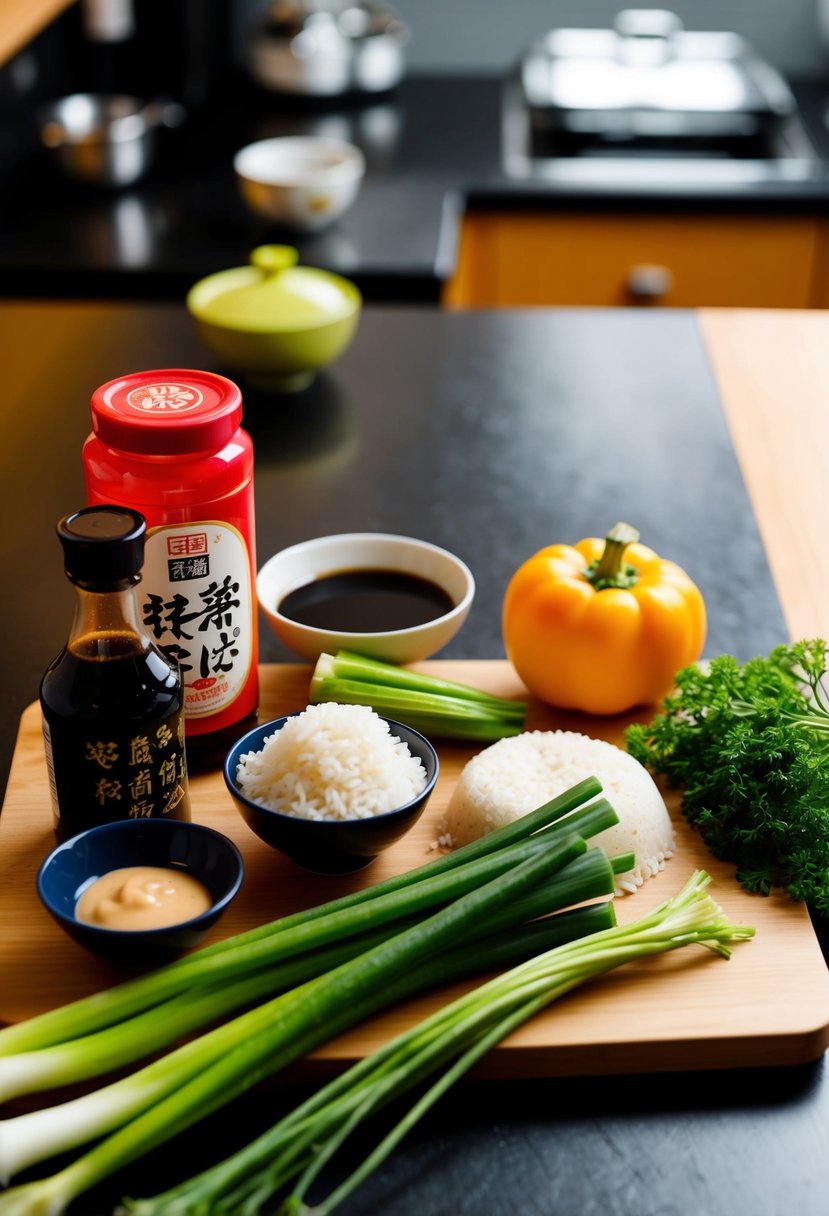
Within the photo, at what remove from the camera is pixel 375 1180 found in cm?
84

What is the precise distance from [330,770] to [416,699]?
0.76 ft

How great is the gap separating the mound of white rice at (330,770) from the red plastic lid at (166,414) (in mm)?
229

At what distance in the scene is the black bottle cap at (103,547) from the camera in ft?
2.98

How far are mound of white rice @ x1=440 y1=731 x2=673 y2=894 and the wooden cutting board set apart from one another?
0.02 metres

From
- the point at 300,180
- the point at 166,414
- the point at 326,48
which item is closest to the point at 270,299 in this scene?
the point at 300,180

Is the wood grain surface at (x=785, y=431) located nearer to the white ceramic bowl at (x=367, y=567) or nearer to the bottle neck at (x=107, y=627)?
the white ceramic bowl at (x=367, y=567)

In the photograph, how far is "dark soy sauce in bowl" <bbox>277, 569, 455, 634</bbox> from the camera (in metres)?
1.33

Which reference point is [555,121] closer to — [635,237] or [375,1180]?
[635,237]

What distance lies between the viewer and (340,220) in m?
2.60

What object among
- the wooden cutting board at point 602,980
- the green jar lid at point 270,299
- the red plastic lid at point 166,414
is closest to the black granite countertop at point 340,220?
the green jar lid at point 270,299

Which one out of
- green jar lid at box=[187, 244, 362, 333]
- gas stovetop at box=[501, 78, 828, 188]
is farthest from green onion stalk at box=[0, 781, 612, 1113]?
gas stovetop at box=[501, 78, 828, 188]

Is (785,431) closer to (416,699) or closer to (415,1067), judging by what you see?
(416,699)

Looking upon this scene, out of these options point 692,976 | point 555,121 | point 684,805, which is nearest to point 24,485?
point 684,805

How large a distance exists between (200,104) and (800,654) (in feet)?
8.80
